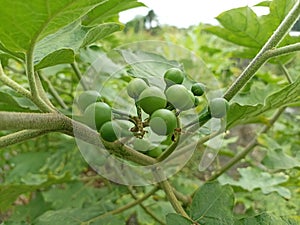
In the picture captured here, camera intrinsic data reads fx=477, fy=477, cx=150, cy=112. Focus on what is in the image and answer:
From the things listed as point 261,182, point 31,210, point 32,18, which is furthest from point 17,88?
point 31,210

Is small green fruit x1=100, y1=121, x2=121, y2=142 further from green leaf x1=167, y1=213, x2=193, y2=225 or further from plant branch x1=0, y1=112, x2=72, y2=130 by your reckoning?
green leaf x1=167, y1=213, x2=193, y2=225

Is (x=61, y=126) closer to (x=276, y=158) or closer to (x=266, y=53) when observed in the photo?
(x=266, y=53)

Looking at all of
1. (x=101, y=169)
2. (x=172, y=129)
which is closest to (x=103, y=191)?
(x=101, y=169)

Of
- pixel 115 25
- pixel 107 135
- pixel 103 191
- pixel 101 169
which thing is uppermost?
pixel 115 25

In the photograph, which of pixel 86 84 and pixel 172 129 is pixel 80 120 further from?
pixel 86 84

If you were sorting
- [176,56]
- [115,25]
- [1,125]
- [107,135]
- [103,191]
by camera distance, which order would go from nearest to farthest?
[1,125] → [107,135] → [115,25] → [176,56] → [103,191]

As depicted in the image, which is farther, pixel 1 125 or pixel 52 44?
pixel 52 44
